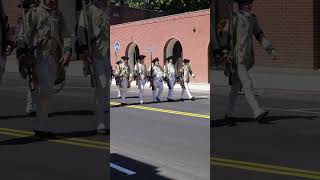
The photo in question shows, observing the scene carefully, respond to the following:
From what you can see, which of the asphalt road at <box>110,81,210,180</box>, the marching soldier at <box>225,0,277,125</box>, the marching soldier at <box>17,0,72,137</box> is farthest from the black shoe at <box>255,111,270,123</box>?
the marching soldier at <box>17,0,72,137</box>

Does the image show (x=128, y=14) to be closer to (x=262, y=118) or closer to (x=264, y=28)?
(x=264, y=28)

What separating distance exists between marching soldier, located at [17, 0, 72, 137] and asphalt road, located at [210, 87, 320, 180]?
30.1 inches

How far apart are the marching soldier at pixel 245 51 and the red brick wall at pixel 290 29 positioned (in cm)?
4

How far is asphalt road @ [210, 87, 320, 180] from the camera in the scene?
2.24 meters

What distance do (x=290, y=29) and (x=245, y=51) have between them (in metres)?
0.37

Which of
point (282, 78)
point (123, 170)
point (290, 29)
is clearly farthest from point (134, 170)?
point (290, 29)

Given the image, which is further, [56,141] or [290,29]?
[56,141]

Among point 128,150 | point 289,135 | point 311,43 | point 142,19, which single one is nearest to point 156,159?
point 128,150

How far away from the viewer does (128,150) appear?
6488 millimetres

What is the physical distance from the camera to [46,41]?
86.0 inches

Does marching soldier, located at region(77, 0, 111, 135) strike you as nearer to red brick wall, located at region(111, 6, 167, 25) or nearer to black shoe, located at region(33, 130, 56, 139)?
red brick wall, located at region(111, 6, 167, 25)

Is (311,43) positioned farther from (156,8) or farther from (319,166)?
(156,8)

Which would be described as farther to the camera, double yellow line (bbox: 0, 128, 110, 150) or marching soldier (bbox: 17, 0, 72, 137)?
double yellow line (bbox: 0, 128, 110, 150)

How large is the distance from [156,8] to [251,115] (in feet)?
2.70
